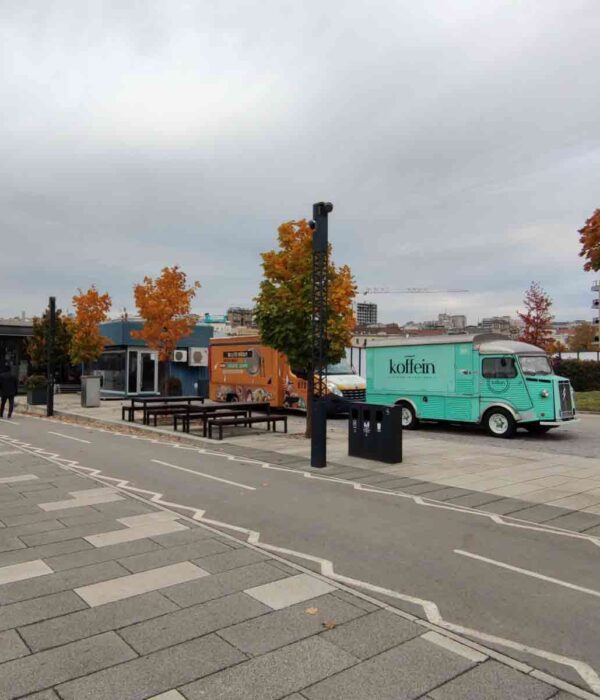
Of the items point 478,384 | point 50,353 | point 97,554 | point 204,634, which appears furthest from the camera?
point 50,353

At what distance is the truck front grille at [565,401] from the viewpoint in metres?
15.0

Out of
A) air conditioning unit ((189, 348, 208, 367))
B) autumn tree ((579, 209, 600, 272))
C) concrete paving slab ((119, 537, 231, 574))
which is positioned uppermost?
autumn tree ((579, 209, 600, 272))

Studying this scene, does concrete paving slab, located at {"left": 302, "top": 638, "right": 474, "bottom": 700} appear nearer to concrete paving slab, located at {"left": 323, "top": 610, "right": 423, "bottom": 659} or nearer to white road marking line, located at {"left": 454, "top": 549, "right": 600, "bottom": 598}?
concrete paving slab, located at {"left": 323, "top": 610, "right": 423, "bottom": 659}

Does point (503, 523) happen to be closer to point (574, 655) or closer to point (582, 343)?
point (574, 655)

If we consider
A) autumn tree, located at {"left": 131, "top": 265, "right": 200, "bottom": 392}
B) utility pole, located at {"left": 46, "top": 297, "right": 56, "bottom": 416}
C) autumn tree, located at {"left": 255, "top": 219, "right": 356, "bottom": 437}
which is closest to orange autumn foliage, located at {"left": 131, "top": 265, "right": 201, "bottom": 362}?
autumn tree, located at {"left": 131, "top": 265, "right": 200, "bottom": 392}

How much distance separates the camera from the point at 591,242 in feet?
29.2

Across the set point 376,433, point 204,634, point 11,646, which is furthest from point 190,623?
point 376,433

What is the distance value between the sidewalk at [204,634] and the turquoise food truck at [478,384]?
11141 millimetres

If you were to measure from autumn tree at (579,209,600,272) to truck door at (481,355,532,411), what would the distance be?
6.30m

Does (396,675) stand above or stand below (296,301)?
below

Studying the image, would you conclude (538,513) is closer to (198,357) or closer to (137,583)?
(137,583)

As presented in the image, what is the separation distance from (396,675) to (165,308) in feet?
70.7

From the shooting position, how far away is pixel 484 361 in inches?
613

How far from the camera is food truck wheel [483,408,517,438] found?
50.0 ft
